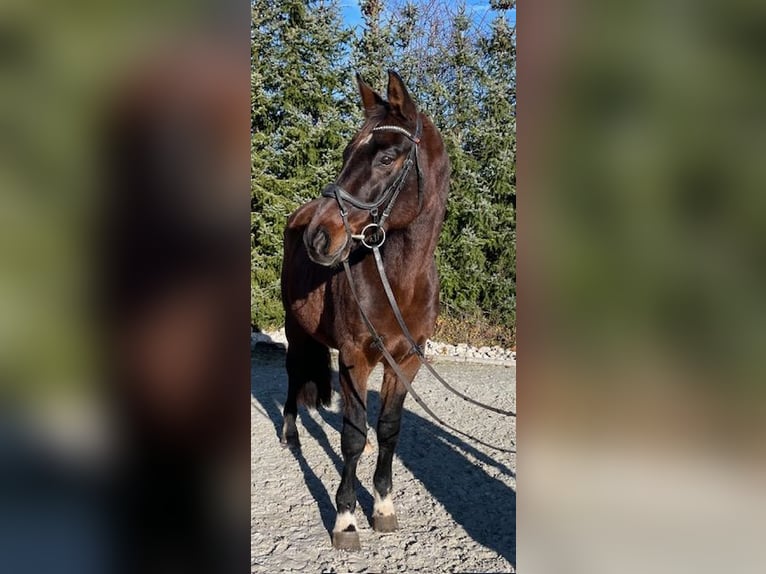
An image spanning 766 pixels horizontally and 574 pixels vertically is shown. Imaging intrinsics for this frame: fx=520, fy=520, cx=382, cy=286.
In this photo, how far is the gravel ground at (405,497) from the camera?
8.75ft

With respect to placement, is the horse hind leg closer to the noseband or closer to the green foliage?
the noseband

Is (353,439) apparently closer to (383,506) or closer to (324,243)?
(383,506)

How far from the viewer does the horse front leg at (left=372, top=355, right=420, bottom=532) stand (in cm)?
294

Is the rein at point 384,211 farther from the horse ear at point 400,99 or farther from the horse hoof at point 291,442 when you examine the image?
the horse hoof at point 291,442

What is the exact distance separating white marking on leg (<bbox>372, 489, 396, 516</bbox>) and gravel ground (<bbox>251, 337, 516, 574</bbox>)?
0.37 feet

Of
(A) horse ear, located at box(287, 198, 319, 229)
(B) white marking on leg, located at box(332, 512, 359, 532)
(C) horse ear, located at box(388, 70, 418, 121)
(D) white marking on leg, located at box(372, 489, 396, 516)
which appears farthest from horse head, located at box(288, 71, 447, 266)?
(A) horse ear, located at box(287, 198, 319, 229)

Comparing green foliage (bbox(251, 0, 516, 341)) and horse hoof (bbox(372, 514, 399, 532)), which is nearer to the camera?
horse hoof (bbox(372, 514, 399, 532))
